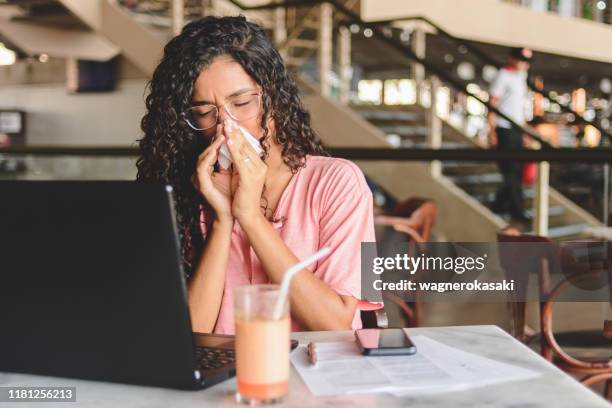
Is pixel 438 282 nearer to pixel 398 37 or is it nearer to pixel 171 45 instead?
pixel 171 45

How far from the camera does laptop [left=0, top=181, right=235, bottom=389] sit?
2.67 feet

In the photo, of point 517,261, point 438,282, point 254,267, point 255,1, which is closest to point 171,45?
point 254,267

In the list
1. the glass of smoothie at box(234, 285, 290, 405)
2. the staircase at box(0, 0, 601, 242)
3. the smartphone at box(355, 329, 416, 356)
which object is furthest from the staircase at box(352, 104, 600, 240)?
the glass of smoothie at box(234, 285, 290, 405)

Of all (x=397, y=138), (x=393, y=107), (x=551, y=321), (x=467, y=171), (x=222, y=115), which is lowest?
(x=467, y=171)

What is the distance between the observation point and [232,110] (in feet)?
4.59

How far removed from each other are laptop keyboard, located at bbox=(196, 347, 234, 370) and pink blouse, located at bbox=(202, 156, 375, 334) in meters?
0.36

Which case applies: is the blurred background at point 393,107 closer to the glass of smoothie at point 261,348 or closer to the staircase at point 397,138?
the staircase at point 397,138

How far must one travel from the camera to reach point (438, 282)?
338cm

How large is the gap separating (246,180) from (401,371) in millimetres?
456

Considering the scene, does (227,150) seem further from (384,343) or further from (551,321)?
(551,321)

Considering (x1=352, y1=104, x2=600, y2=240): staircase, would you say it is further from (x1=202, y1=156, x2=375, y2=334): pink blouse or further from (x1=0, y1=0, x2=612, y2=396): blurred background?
(x1=202, y1=156, x2=375, y2=334): pink blouse

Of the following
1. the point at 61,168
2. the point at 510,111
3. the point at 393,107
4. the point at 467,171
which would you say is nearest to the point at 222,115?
the point at 61,168

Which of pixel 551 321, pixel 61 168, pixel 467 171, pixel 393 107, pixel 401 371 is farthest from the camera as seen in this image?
pixel 393 107

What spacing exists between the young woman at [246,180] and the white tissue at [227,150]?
0.02m
